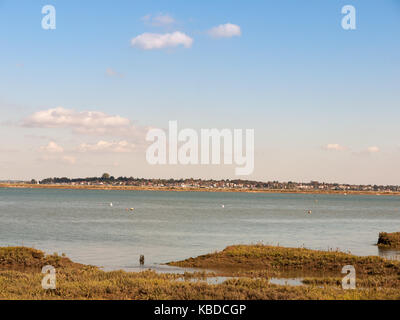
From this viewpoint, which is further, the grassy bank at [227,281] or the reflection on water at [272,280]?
the reflection on water at [272,280]

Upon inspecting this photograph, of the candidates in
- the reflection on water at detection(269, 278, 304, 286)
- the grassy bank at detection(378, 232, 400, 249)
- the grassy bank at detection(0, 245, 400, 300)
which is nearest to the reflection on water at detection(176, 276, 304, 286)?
the reflection on water at detection(269, 278, 304, 286)

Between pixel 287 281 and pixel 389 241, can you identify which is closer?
pixel 287 281

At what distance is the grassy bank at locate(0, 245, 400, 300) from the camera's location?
23.9 meters

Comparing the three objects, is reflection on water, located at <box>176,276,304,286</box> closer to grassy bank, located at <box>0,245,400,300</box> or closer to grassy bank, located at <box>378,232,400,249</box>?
grassy bank, located at <box>0,245,400,300</box>

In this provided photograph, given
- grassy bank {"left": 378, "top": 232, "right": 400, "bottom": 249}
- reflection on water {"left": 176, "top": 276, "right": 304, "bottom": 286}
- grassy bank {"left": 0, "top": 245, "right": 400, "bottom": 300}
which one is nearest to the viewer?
grassy bank {"left": 0, "top": 245, "right": 400, "bottom": 300}

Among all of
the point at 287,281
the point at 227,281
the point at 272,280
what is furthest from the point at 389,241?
the point at 227,281

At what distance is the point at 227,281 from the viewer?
28562mm

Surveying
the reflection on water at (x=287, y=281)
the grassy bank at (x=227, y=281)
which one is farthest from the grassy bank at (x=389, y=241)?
the reflection on water at (x=287, y=281)

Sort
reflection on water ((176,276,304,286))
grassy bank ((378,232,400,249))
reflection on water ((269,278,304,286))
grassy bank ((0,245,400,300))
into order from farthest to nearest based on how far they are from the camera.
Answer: grassy bank ((378,232,400,249))
reflection on water ((176,276,304,286))
reflection on water ((269,278,304,286))
grassy bank ((0,245,400,300))

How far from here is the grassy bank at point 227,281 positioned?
78.4 ft

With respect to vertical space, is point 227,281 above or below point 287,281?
above

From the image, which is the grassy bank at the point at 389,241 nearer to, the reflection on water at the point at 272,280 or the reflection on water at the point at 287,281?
the reflection on water at the point at 287,281

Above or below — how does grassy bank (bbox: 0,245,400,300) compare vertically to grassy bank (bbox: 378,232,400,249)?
above

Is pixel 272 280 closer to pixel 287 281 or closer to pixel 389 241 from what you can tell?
pixel 287 281
